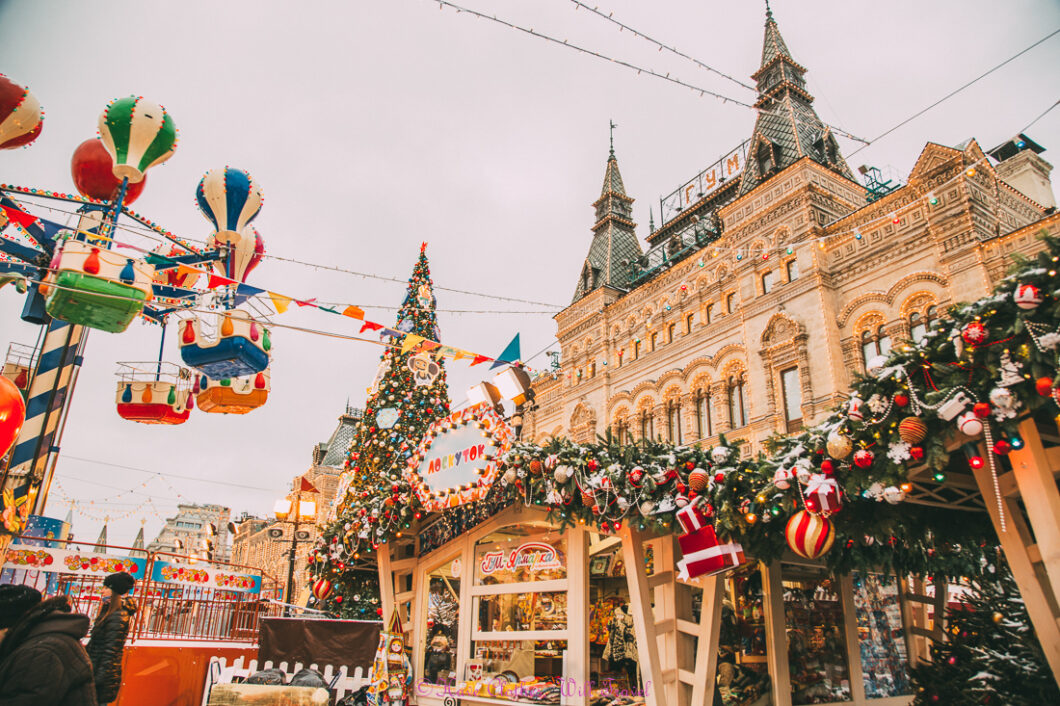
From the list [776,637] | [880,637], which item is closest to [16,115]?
[776,637]

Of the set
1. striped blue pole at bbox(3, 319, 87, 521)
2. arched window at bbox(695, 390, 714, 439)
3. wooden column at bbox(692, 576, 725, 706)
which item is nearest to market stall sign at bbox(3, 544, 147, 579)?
striped blue pole at bbox(3, 319, 87, 521)

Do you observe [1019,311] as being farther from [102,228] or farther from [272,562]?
[272,562]

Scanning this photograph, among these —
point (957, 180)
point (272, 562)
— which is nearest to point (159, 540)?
point (272, 562)

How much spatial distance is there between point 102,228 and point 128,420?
2.55 metres

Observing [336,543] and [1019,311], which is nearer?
[1019,311]

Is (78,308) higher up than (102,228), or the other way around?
(102,228)

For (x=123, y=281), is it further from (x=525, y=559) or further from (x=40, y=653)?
(x=525, y=559)

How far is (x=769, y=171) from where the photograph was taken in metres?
18.7

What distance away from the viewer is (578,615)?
7.51 meters

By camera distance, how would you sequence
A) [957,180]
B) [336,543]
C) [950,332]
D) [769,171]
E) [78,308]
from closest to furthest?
[950,332], [78,308], [336,543], [957,180], [769,171]

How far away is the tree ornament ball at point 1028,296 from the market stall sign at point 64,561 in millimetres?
Answer: 11015

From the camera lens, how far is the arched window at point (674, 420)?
19.5m

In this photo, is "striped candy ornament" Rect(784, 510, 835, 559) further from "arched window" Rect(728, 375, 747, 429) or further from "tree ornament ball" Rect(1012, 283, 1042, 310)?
"arched window" Rect(728, 375, 747, 429)

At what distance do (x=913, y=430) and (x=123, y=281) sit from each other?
6410 millimetres
